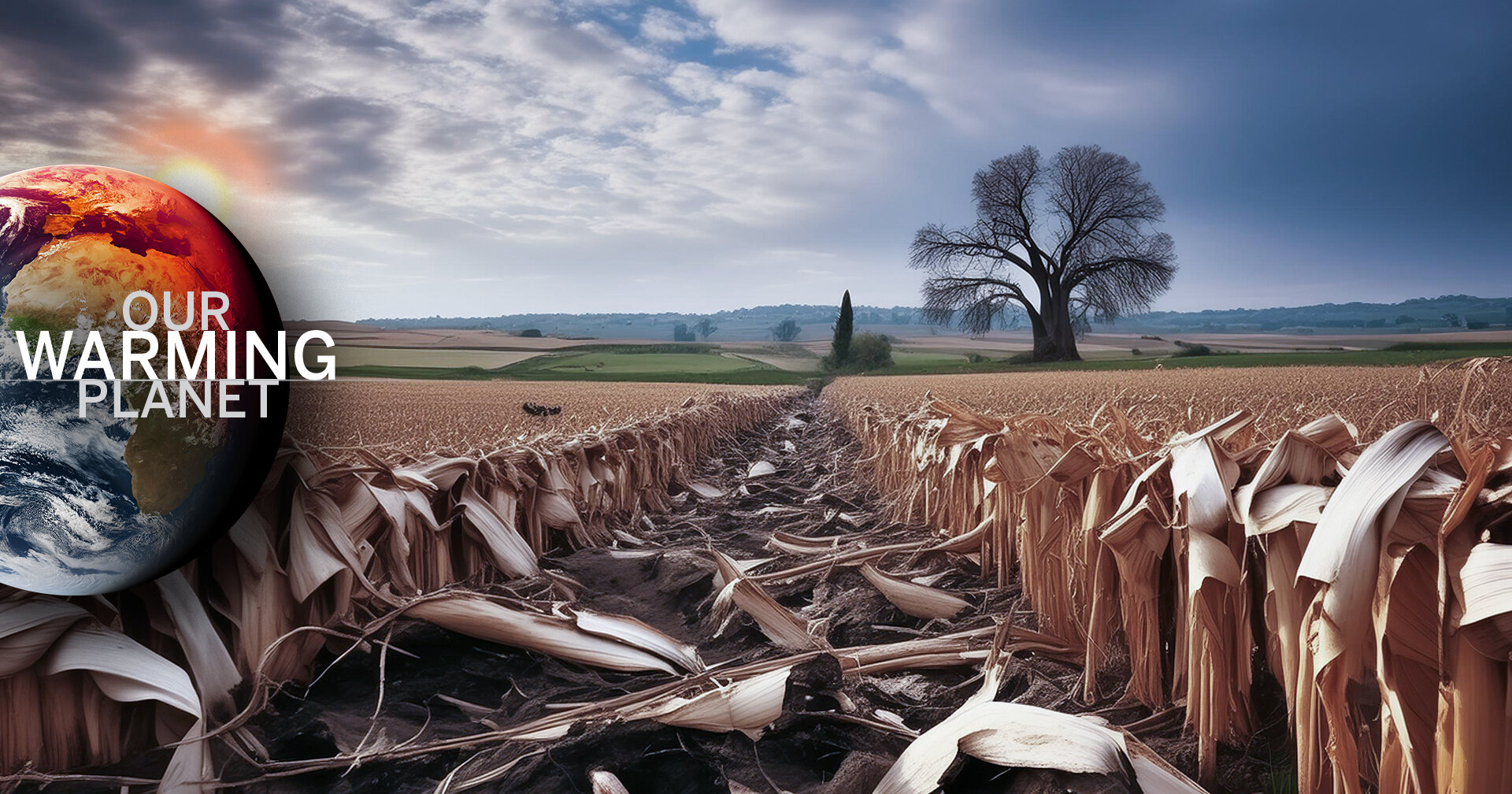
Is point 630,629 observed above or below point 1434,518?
below

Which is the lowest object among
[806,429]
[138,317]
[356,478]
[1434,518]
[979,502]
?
[806,429]

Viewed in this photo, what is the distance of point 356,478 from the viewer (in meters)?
3.43

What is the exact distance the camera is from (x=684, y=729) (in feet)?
8.00

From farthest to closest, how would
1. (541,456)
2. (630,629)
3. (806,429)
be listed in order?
(806,429), (541,456), (630,629)

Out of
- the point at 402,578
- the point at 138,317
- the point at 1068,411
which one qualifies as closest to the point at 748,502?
the point at 1068,411

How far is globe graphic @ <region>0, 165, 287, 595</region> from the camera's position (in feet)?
8.69

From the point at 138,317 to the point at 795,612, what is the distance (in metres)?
3.23

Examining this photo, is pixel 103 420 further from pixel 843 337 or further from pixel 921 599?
pixel 843 337

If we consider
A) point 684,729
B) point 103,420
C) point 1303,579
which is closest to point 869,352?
point 103,420

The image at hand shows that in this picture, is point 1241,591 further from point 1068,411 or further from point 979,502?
point 1068,411

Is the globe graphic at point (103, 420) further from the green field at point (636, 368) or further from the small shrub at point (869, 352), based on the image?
the small shrub at point (869, 352)

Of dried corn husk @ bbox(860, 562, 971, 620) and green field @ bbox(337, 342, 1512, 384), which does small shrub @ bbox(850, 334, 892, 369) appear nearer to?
green field @ bbox(337, 342, 1512, 384)

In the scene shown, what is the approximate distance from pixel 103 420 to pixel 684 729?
258cm

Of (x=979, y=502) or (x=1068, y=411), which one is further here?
(x=1068, y=411)
